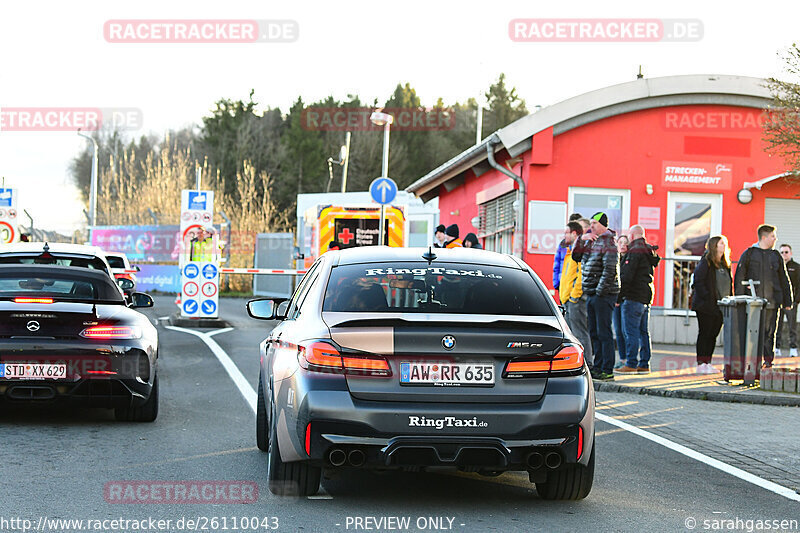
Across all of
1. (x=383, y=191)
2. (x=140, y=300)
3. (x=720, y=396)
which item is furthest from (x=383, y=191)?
(x=140, y=300)

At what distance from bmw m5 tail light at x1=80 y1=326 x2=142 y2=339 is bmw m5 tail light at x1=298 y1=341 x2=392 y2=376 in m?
3.58

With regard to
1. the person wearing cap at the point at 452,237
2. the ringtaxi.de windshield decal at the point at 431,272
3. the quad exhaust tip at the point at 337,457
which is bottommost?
the quad exhaust tip at the point at 337,457

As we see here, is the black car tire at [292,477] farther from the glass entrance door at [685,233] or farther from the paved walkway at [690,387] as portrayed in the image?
the glass entrance door at [685,233]

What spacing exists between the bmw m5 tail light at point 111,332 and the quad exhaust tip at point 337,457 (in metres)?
3.73

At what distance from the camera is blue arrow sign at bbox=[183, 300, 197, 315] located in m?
22.9

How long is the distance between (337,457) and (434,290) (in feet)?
4.03

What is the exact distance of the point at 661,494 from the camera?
6676mm

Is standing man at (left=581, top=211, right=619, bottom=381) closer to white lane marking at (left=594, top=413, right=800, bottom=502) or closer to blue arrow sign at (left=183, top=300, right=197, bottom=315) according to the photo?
white lane marking at (left=594, top=413, right=800, bottom=502)

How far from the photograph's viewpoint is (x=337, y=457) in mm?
5629

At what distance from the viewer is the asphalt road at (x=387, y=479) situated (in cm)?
572

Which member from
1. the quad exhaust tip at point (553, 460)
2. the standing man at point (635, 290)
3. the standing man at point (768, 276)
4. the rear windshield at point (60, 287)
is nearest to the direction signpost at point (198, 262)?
the standing man at point (635, 290)

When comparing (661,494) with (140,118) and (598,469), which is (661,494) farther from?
(140,118)

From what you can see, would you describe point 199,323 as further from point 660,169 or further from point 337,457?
point 337,457

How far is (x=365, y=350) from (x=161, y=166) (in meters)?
50.0
